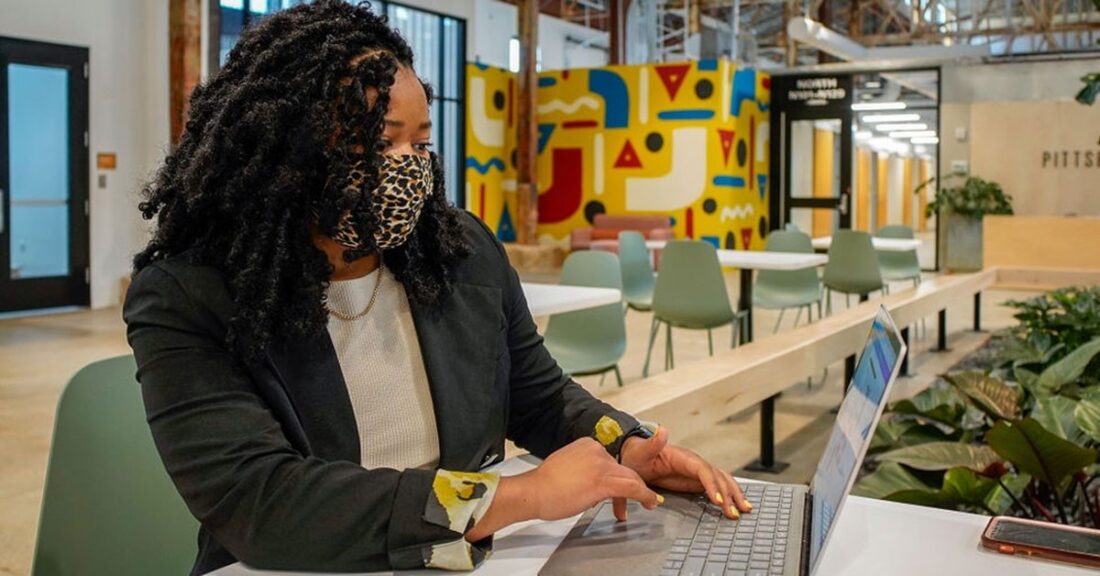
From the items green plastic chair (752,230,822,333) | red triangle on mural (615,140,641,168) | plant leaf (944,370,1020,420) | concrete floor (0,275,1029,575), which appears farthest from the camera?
red triangle on mural (615,140,641,168)

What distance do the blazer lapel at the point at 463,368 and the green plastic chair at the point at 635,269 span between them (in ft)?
15.3

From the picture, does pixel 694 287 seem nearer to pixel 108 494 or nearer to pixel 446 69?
pixel 108 494

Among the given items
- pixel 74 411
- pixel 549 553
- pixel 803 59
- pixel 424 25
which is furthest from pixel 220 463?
pixel 803 59

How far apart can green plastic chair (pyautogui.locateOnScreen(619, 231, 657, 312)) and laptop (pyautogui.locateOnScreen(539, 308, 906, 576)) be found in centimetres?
488

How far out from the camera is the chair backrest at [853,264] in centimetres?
652

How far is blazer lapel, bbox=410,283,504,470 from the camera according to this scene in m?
1.29

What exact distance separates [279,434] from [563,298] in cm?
236

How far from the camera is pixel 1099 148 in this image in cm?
1312

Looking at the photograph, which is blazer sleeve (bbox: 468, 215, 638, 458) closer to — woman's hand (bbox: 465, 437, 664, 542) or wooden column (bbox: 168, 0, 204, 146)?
woman's hand (bbox: 465, 437, 664, 542)

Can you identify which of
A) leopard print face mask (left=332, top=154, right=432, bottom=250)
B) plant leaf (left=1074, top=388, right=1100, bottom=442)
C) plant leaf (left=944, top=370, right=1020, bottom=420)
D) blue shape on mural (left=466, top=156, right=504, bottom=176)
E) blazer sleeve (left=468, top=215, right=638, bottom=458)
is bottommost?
plant leaf (left=944, top=370, right=1020, bottom=420)

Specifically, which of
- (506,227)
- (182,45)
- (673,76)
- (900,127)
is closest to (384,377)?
(182,45)

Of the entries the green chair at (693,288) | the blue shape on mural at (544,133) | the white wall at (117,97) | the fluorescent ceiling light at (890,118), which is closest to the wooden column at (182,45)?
the white wall at (117,97)

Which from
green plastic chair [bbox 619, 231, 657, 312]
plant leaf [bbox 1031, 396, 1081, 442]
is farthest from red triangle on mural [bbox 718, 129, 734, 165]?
plant leaf [bbox 1031, 396, 1081, 442]

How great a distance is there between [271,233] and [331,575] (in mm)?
393
